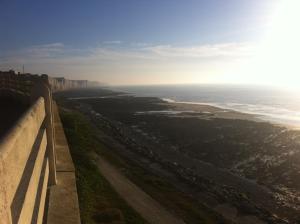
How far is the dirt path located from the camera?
58.1 ft

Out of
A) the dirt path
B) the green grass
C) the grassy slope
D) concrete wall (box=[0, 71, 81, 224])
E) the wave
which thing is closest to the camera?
concrete wall (box=[0, 71, 81, 224])

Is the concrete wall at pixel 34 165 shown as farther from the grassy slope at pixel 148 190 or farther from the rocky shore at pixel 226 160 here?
the rocky shore at pixel 226 160

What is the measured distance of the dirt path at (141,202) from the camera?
17.7 metres

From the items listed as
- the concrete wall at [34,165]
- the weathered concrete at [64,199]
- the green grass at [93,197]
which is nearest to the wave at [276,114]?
the green grass at [93,197]

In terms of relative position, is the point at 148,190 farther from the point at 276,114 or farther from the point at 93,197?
the point at 276,114

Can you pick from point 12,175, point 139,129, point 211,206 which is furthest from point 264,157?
point 12,175

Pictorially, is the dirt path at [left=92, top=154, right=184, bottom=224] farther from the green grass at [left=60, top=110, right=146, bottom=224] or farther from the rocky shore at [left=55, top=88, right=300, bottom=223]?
the rocky shore at [left=55, top=88, right=300, bottom=223]

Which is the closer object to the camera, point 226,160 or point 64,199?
point 64,199

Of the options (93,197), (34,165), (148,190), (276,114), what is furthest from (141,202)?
(276,114)

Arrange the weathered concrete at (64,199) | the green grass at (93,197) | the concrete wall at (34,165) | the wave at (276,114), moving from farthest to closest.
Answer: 1. the wave at (276,114)
2. the green grass at (93,197)
3. the weathered concrete at (64,199)
4. the concrete wall at (34,165)

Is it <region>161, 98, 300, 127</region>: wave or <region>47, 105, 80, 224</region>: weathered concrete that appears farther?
<region>161, 98, 300, 127</region>: wave

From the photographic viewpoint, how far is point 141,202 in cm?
1942

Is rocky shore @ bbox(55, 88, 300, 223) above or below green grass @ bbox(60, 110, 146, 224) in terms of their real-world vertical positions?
below

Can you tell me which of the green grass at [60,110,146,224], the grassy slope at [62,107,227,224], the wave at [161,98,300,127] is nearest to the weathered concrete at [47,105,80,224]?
the green grass at [60,110,146,224]
